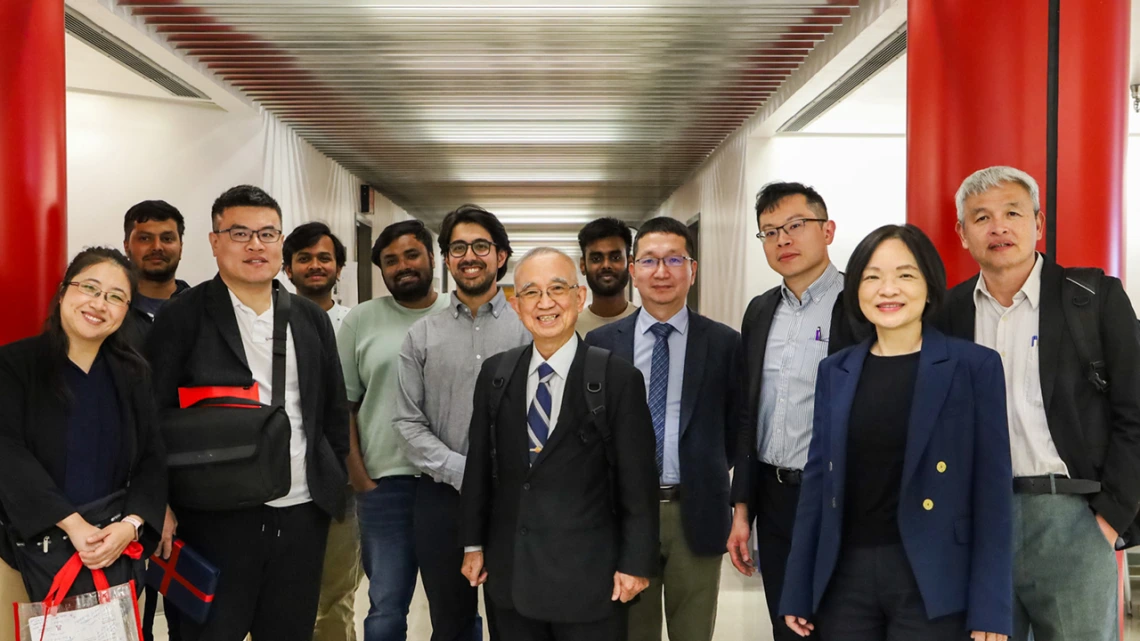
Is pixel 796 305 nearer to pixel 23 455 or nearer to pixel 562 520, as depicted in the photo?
pixel 562 520

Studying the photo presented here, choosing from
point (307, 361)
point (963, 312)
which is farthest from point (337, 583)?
point (963, 312)

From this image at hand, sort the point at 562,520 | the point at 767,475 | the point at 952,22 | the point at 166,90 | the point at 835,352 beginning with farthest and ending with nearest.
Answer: the point at 166,90 < the point at 952,22 < the point at 767,475 < the point at 835,352 < the point at 562,520

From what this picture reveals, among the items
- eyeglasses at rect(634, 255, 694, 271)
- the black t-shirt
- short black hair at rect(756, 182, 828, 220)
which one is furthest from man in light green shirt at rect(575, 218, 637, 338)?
the black t-shirt

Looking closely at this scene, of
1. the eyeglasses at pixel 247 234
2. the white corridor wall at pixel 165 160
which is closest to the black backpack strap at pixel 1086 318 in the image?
the eyeglasses at pixel 247 234

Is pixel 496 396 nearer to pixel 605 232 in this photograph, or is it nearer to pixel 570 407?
pixel 570 407

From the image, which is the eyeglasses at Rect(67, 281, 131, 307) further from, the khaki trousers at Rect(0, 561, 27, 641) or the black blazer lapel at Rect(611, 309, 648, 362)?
the black blazer lapel at Rect(611, 309, 648, 362)

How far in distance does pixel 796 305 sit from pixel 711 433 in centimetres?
51

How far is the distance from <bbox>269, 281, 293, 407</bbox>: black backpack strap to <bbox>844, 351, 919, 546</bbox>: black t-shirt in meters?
1.67

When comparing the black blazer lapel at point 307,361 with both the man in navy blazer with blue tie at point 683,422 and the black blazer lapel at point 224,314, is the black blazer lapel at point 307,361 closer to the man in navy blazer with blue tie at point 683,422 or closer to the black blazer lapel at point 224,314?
the black blazer lapel at point 224,314

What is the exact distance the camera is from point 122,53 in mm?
5754

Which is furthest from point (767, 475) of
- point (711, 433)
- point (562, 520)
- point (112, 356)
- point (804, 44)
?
point (804, 44)

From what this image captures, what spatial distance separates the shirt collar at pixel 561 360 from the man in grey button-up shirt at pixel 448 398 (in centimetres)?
55

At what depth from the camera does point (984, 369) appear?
217cm

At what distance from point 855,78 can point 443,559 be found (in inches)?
188
